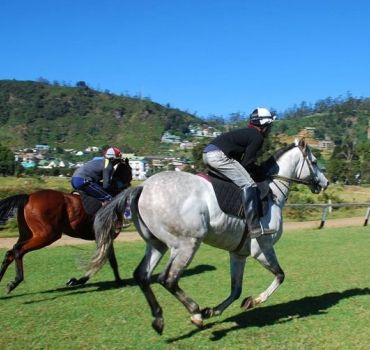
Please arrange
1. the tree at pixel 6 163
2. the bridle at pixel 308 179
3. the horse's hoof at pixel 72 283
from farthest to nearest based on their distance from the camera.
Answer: the tree at pixel 6 163
the horse's hoof at pixel 72 283
the bridle at pixel 308 179

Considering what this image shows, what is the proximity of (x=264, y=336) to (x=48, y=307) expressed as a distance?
3333 mm

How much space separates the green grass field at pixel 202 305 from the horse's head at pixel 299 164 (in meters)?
1.93

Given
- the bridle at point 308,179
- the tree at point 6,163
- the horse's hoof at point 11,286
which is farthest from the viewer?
the tree at point 6,163

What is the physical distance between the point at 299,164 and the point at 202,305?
8.54 ft

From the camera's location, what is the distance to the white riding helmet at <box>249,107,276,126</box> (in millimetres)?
6984

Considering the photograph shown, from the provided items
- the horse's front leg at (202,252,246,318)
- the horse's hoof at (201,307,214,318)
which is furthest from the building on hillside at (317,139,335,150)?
the horse's hoof at (201,307,214,318)

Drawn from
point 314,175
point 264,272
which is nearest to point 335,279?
point 264,272

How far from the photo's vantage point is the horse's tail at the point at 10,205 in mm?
8641

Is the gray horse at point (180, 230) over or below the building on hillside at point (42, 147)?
over

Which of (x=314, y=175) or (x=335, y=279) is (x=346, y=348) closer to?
(x=314, y=175)

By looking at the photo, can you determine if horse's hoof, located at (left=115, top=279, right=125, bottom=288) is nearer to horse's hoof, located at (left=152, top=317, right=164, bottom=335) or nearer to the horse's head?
horse's hoof, located at (left=152, top=317, right=164, bottom=335)

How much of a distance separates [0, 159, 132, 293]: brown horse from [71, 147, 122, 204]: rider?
0.19 metres

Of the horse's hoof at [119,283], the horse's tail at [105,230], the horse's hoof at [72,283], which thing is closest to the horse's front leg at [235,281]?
the horse's tail at [105,230]

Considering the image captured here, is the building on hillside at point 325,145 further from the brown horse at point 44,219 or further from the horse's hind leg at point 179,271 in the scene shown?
the horse's hind leg at point 179,271
